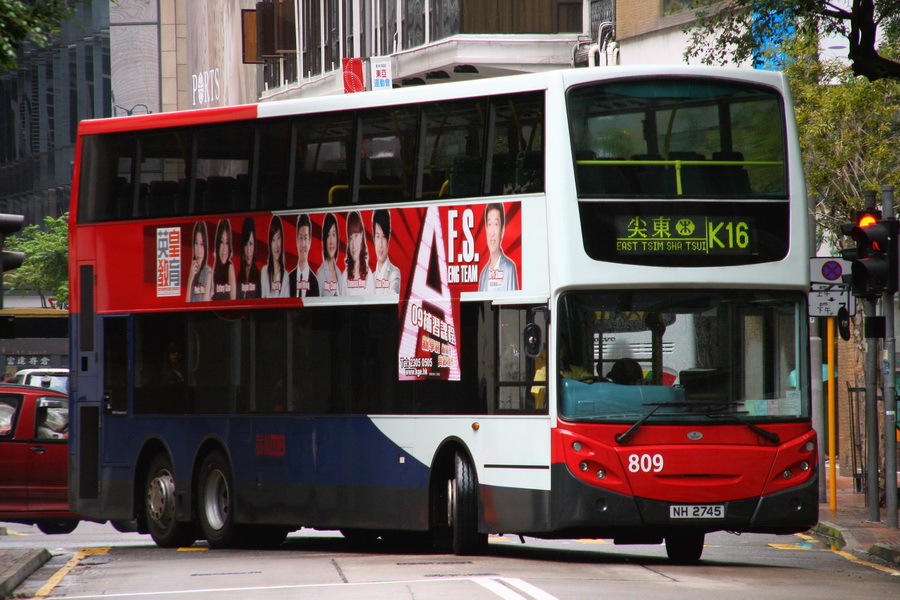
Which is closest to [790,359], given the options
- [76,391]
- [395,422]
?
[395,422]

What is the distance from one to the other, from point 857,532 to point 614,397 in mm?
6163

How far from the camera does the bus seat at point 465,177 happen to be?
14734mm

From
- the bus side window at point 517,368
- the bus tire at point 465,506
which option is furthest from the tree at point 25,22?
the bus tire at point 465,506

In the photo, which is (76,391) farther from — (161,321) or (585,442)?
(585,442)

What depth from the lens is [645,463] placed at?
13688 mm

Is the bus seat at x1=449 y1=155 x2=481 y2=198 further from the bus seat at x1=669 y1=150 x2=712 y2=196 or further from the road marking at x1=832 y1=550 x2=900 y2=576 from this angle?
the road marking at x1=832 y1=550 x2=900 y2=576

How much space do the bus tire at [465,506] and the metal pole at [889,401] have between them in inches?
239

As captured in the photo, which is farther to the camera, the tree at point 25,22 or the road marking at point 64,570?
the road marking at point 64,570

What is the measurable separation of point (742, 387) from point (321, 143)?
489 cm

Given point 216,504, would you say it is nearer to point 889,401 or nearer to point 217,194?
point 217,194

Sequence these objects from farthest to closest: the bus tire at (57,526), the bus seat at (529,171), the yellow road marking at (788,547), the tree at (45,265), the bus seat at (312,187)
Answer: the tree at (45,265)
the bus tire at (57,526)
the yellow road marking at (788,547)
the bus seat at (312,187)
the bus seat at (529,171)

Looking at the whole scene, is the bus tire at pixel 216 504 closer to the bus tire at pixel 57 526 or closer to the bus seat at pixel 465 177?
the bus tire at pixel 57 526

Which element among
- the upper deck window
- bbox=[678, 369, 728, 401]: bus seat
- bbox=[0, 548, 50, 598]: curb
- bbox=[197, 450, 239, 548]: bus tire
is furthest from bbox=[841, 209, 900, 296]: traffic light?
bbox=[0, 548, 50, 598]: curb

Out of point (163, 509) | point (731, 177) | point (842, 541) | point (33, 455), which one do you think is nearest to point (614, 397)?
point (731, 177)
